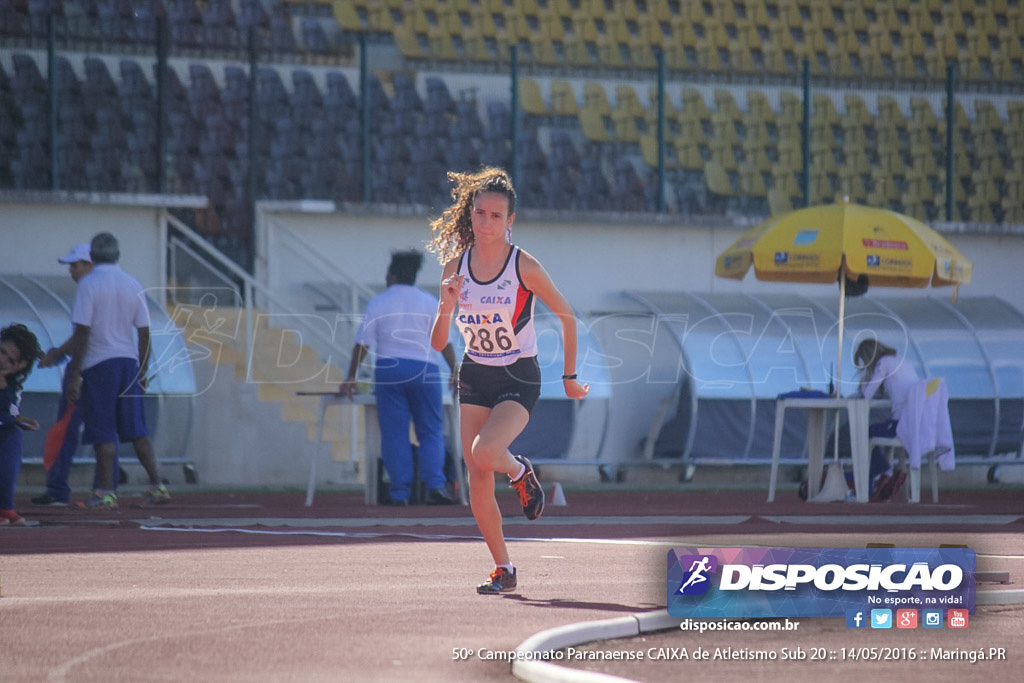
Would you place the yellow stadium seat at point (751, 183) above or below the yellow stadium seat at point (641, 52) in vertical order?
below

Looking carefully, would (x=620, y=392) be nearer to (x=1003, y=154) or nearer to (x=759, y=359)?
(x=759, y=359)

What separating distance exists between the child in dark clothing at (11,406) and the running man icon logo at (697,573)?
7.28 m

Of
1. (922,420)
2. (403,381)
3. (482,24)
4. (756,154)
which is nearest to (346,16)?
(482,24)

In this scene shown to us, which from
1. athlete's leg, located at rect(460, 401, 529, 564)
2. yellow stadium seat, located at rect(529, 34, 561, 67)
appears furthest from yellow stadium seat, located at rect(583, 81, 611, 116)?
athlete's leg, located at rect(460, 401, 529, 564)

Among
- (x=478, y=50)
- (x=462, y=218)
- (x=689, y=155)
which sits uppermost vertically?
(x=478, y=50)

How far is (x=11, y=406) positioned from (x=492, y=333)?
5492 millimetres

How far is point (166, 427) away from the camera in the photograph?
2000 cm

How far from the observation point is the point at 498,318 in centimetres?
741

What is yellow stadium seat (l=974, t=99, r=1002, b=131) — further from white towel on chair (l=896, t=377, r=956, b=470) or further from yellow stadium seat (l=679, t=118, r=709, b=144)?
white towel on chair (l=896, t=377, r=956, b=470)

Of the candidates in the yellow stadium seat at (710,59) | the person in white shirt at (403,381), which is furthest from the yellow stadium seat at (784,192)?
the person in white shirt at (403,381)

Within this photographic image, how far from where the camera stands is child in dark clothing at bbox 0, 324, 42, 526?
38.0 ft

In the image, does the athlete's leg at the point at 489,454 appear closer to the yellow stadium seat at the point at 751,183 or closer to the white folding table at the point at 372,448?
the white folding table at the point at 372,448

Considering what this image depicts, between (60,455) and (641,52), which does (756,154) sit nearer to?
(641,52)

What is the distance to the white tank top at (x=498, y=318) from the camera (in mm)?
7406
